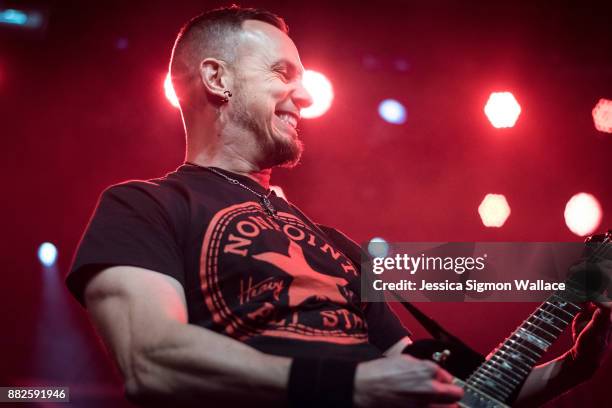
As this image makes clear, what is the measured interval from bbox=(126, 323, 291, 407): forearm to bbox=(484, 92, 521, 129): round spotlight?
3546 mm

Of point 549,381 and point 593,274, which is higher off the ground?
point 593,274

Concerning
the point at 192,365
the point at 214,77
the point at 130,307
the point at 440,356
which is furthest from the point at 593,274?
the point at 214,77

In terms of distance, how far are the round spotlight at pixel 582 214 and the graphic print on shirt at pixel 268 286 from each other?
2.83m

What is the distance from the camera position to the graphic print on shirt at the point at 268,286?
5.39 feet

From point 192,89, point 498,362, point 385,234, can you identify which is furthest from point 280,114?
point 385,234

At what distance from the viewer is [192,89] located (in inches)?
102

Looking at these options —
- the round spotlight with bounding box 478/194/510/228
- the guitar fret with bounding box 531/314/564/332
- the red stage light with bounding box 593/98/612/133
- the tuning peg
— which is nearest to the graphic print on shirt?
the tuning peg

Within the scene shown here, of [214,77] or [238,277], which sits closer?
[238,277]

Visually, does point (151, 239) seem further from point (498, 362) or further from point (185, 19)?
point (185, 19)

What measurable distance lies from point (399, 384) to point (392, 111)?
340 centimetres

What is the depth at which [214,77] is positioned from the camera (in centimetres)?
250

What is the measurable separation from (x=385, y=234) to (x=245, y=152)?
2.15 meters

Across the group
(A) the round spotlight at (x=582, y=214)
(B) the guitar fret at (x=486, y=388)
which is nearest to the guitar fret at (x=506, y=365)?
(B) the guitar fret at (x=486, y=388)

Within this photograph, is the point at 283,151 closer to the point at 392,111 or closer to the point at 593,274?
the point at 593,274
